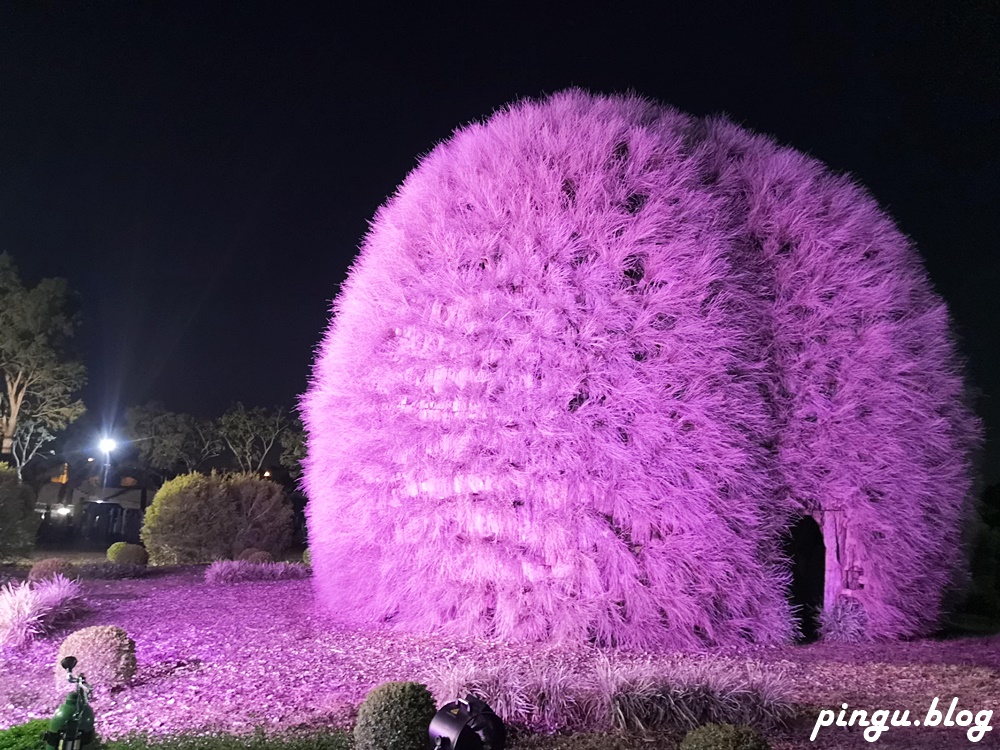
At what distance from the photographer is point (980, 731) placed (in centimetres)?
507

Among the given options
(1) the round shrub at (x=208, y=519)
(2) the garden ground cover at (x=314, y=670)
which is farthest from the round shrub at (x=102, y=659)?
(1) the round shrub at (x=208, y=519)

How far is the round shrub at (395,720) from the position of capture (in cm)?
409

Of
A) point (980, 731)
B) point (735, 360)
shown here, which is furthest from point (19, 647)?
point (980, 731)

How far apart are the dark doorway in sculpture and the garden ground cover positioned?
2.61 ft

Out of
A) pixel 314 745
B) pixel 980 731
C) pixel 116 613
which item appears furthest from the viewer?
pixel 116 613

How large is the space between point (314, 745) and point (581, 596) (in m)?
3.33

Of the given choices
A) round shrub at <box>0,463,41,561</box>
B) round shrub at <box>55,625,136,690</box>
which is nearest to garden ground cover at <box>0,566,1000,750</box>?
round shrub at <box>55,625,136,690</box>

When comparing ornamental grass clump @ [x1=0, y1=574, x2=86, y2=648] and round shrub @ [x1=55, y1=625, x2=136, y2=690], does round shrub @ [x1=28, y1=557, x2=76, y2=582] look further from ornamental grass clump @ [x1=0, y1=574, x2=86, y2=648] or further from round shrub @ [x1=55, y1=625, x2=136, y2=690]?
round shrub @ [x1=55, y1=625, x2=136, y2=690]

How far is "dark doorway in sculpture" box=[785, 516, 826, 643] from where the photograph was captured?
8.62 meters

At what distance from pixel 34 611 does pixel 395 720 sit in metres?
5.03

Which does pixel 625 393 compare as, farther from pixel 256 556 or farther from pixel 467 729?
pixel 256 556

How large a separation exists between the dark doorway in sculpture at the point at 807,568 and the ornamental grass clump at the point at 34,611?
755cm

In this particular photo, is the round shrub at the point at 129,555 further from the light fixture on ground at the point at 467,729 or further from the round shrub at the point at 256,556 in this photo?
the light fixture on ground at the point at 467,729

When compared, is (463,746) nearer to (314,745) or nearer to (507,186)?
(314,745)
